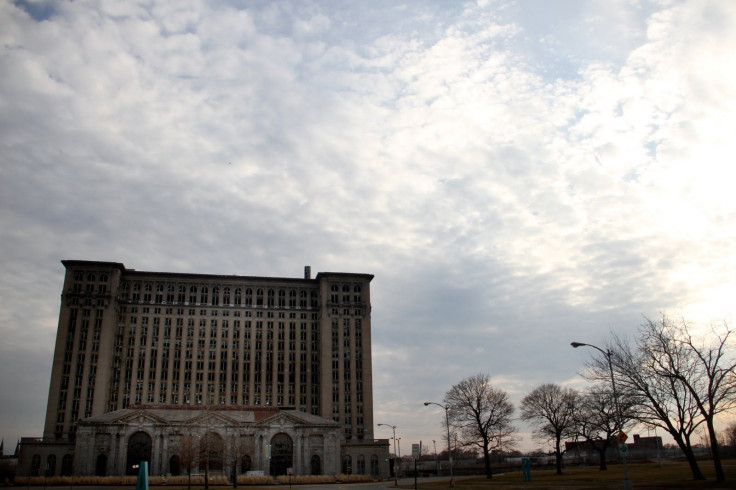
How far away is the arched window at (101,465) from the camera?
11131cm

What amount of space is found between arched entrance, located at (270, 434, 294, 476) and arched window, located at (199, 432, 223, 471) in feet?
39.3

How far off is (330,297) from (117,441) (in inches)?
2594

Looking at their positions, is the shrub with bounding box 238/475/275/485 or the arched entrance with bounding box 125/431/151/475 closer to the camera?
the shrub with bounding box 238/475/275/485

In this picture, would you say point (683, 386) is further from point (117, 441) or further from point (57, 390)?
point (57, 390)

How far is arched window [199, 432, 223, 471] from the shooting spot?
310ft

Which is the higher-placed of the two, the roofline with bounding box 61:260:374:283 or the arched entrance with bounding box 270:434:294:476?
the roofline with bounding box 61:260:374:283

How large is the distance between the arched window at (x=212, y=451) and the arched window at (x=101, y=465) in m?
21.6

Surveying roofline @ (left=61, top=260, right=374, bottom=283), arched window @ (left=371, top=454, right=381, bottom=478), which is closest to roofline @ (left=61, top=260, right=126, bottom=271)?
roofline @ (left=61, top=260, right=374, bottom=283)

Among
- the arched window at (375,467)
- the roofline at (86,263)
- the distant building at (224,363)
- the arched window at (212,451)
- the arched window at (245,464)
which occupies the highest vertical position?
the roofline at (86,263)

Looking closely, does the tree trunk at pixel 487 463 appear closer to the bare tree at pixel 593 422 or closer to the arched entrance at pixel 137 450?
the bare tree at pixel 593 422

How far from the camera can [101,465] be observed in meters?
112

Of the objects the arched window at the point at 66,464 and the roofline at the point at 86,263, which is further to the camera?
the roofline at the point at 86,263

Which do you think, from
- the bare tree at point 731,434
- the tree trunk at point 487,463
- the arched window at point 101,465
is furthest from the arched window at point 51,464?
the bare tree at point 731,434

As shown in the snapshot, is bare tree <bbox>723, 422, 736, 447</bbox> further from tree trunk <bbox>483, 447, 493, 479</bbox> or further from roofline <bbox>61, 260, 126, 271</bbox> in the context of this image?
roofline <bbox>61, 260, 126, 271</bbox>
